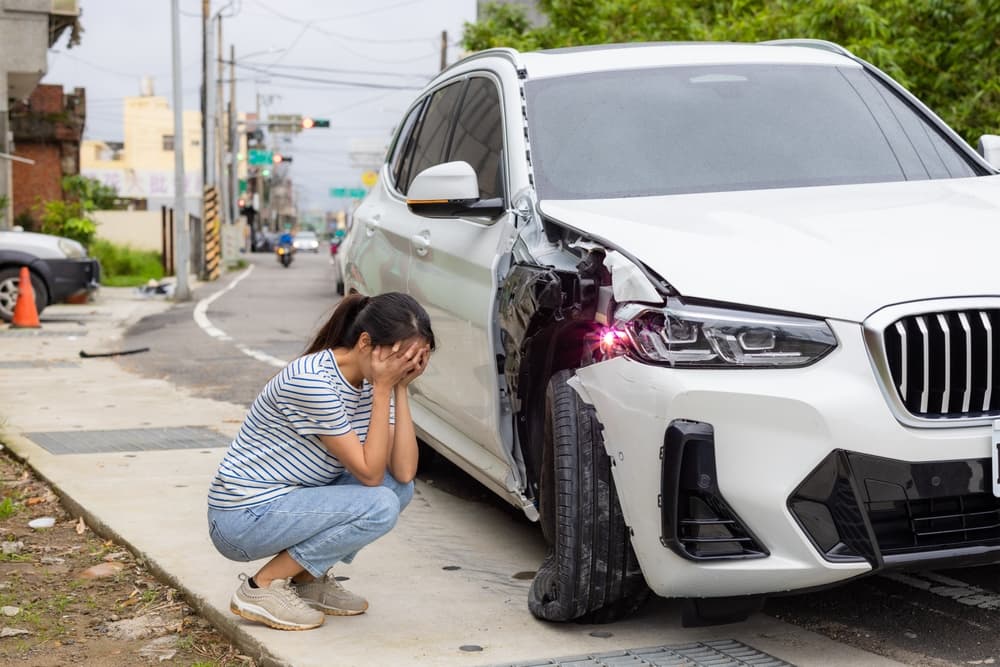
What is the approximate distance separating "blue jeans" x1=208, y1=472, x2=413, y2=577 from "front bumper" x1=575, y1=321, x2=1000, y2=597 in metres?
0.93

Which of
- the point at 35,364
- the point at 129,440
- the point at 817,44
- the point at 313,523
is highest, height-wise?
the point at 817,44

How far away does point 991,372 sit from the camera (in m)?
3.37

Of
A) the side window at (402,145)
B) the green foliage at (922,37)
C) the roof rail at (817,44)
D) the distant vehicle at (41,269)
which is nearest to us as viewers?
the roof rail at (817,44)

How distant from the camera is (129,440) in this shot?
7781 mm

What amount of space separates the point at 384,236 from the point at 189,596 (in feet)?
6.80

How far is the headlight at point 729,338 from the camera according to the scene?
3367 mm

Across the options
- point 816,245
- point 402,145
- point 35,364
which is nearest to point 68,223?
point 35,364

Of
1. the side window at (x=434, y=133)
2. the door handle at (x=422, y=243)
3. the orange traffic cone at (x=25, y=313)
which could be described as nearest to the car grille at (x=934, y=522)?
the door handle at (x=422, y=243)

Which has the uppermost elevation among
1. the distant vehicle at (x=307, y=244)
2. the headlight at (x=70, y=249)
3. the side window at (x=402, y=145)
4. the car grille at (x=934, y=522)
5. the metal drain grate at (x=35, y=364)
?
the side window at (x=402, y=145)

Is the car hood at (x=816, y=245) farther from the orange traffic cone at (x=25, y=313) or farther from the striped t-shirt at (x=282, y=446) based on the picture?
the orange traffic cone at (x=25, y=313)

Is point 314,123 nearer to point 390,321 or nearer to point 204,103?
point 204,103

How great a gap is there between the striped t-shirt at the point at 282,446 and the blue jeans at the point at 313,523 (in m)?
0.04

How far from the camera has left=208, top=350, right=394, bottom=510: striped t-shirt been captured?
13.3 feet

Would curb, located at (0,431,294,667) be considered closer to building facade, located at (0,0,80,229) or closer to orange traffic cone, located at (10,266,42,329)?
orange traffic cone, located at (10,266,42,329)
